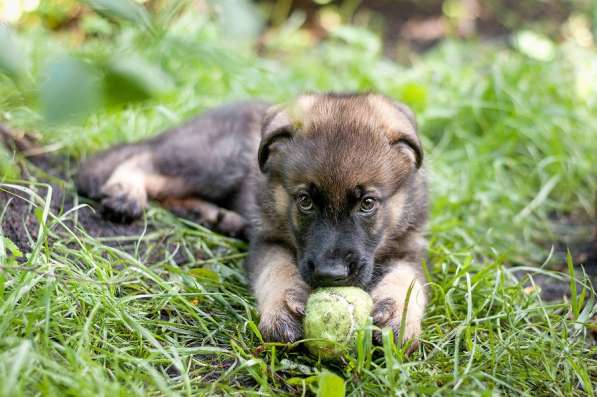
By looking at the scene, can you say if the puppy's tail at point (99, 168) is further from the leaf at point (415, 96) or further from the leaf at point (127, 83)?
the leaf at point (127, 83)

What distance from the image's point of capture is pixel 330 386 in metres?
2.22

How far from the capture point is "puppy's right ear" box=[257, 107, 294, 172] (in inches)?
122

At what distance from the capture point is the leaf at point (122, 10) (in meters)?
0.90

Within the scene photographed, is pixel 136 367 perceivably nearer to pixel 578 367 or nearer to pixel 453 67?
pixel 578 367

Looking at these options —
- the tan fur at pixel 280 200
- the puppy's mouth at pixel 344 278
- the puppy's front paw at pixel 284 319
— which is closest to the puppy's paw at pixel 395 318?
the puppy's mouth at pixel 344 278

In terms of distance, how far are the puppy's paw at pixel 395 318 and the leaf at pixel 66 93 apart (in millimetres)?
1906

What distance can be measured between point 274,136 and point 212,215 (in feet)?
3.44

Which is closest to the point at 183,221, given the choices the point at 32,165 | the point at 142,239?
the point at 142,239

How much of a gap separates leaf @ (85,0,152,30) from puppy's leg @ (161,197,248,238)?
302 centimetres

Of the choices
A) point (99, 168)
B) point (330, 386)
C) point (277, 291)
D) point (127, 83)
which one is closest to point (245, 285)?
point (277, 291)

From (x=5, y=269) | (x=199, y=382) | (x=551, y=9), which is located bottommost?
(x=551, y=9)

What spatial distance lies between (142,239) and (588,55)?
4.91m

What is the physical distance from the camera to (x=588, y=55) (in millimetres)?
6418

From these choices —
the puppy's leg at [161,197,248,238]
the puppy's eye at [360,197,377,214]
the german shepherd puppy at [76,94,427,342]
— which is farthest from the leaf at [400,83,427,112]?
the puppy's eye at [360,197,377,214]
